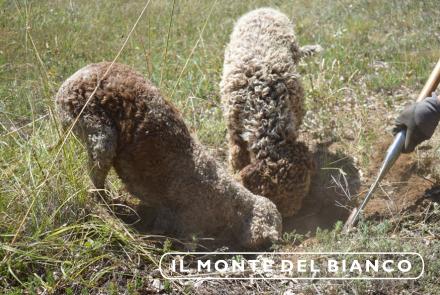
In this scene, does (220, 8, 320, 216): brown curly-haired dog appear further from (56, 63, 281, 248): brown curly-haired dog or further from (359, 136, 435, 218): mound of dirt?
(359, 136, 435, 218): mound of dirt

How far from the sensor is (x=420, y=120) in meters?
4.73

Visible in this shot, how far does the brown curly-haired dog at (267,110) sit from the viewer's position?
5.14 metres

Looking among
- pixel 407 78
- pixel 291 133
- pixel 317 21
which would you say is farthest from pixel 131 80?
pixel 317 21

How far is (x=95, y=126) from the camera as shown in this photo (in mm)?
4383

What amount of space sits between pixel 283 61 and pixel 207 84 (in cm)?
170

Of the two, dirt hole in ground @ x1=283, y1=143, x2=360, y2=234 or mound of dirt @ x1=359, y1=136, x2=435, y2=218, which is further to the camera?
dirt hole in ground @ x1=283, y1=143, x2=360, y2=234

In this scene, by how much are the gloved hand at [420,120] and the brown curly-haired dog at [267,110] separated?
0.88 metres

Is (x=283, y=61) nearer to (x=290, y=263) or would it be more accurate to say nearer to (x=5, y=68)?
(x=290, y=263)

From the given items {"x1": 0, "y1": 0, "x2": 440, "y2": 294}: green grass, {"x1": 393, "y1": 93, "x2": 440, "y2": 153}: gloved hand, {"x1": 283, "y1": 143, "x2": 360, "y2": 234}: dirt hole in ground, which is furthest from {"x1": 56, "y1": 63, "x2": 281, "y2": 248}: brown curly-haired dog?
{"x1": 393, "y1": 93, "x2": 440, "y2": 153}: gloved hand

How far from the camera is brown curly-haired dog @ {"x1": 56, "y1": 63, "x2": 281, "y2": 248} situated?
14.5 ft

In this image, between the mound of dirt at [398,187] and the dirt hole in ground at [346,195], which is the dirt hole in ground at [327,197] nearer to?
the dirt hole in ground at [346,195]

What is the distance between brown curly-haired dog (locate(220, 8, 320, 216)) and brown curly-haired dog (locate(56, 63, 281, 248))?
31 centimetres

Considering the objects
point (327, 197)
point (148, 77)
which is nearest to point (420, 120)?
point (327, 197)

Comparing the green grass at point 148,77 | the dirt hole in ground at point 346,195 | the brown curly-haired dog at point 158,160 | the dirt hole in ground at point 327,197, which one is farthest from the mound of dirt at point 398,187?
the brown curly-haired dog at point 158,160
